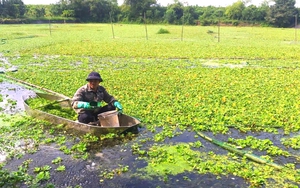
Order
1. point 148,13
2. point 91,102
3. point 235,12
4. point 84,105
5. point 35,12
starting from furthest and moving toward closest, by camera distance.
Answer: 1. point 148,13
2. point 235,12
3. point 35,12
4. point 91,102
5. point 84,105

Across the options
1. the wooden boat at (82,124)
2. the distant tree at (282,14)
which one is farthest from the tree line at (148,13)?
the wooden boat at (82,124)

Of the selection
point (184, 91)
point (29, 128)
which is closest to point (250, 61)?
point (184, 91)

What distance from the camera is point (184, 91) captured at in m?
10.1

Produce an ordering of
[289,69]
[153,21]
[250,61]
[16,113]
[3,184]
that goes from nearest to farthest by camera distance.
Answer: [3,184] < [16,113] < [289,69] < [250,61] < [153,21]

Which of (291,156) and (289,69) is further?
(289,69)

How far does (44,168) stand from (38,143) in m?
1.25

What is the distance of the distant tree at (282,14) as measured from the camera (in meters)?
56.0

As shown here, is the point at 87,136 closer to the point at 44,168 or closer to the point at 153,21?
the point at 44,168

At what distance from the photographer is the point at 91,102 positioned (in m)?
6.98

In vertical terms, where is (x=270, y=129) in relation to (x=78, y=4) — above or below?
below

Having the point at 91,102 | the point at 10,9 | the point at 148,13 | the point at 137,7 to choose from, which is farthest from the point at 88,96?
the point at 137,7

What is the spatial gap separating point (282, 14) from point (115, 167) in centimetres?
5799

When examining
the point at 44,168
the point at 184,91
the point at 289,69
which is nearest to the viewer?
the point at 44,168

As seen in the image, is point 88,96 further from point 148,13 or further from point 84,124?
point 148,13
